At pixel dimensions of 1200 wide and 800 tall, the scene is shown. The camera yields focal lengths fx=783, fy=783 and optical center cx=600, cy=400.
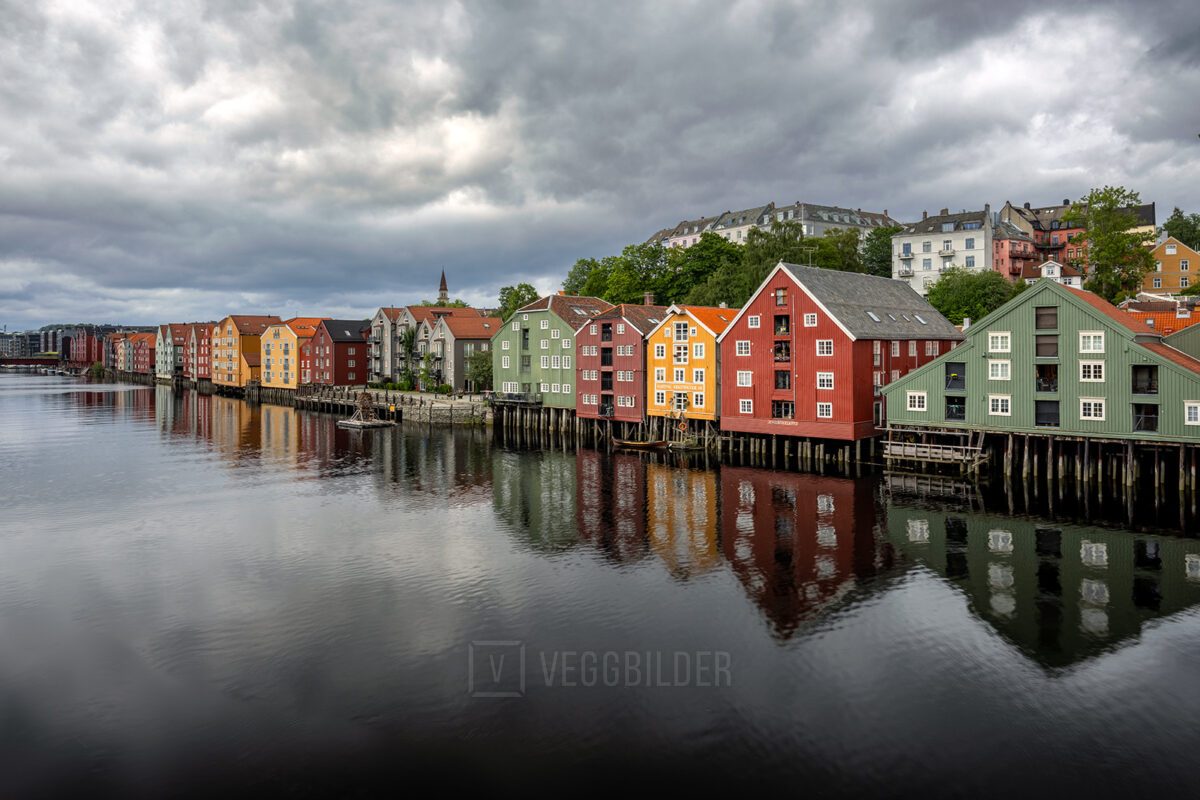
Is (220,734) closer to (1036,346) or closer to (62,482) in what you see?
(62,482)

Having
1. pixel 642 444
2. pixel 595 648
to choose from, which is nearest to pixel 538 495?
pixel 642 444

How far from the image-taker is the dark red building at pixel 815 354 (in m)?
54.7

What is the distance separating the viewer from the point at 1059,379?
4659 cm

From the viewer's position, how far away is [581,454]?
214ft

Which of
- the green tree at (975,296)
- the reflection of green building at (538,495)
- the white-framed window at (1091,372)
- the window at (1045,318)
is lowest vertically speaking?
the reflection of green building at (538,495)

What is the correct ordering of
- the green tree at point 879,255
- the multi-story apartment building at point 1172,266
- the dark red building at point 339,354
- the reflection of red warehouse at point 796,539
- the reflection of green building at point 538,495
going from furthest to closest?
the dark red building at point 339,354, the green tree at point 879,255, the multi-story apartment building at point 1172,266, the reflection of green building at point 538,495, the reflection of red warehouse at point 796,539

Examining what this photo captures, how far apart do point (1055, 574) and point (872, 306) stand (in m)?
34.5

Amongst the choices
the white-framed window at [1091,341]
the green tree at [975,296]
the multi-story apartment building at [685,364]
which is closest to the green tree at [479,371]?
the multi-story apartment building at [685,364]

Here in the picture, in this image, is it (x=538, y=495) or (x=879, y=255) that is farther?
(x=879, y=255)

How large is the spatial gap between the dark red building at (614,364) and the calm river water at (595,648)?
27.5 metres

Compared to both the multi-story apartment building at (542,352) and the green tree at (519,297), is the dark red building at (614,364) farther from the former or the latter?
the green tree at (519,297)

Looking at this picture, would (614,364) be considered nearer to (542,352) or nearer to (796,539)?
(542,352)

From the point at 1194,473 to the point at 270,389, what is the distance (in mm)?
132136

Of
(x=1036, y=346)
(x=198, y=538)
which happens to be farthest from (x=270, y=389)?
(x=1036, y=346)
